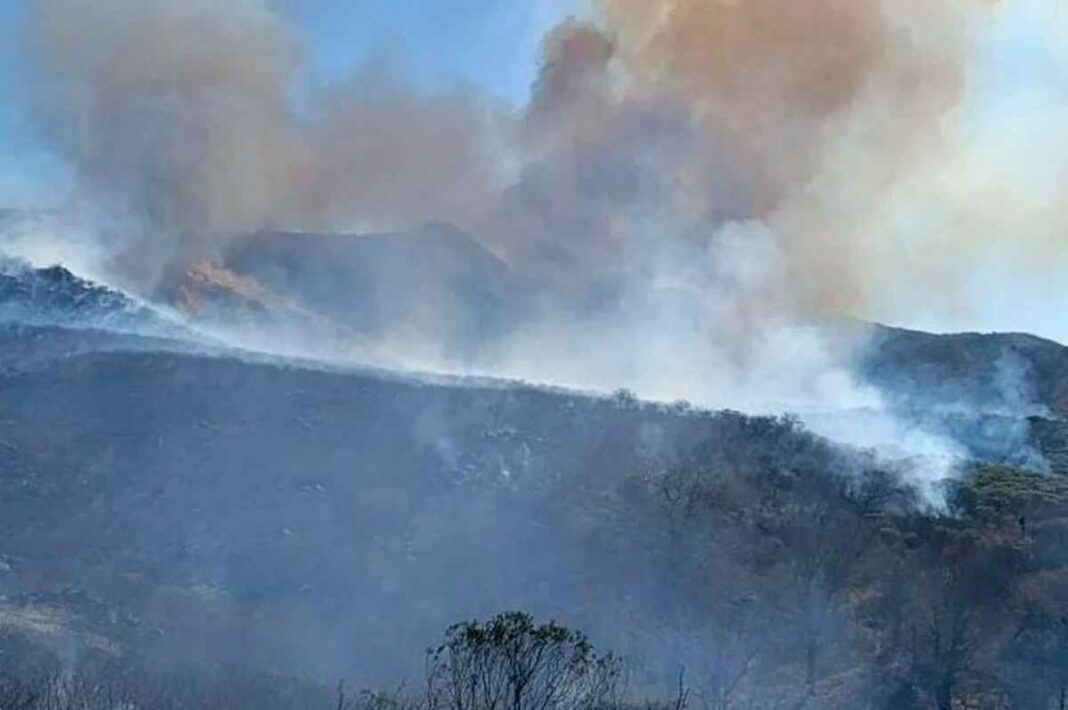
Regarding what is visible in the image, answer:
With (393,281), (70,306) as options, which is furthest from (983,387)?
(70,306)

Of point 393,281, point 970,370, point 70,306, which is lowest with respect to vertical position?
point 70,306

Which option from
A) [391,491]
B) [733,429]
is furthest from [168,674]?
[733,429]

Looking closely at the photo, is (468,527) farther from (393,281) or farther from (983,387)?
(983,387)

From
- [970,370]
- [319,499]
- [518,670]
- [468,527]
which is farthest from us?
[970,370]

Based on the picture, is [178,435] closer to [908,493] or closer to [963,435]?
[908,493]

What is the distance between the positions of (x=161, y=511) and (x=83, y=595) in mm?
9715

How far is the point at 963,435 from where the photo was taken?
272 ft

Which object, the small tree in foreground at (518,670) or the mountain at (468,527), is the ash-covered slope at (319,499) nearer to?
the mountain at (468,527)

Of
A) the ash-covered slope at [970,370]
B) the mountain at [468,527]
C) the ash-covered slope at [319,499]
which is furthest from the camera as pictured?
the ash-covered slope at [970,370]

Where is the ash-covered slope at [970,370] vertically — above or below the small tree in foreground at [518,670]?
above

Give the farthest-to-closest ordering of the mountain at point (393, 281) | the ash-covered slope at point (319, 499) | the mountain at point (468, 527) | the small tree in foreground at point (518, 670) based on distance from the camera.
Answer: the mountain at point (393, 281) < the ash-covered slope at point (319, 499) < the mountain at point (468, 527) < the small tree in foreground at point (518, 670)

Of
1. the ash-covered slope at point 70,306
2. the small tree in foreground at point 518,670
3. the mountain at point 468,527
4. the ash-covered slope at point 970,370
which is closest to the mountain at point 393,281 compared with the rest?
the ash-covered slope at point 70,306

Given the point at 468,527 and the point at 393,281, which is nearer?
the point at 468,527

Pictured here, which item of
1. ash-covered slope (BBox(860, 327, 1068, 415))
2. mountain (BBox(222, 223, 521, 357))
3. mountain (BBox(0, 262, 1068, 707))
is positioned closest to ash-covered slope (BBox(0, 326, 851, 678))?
mountain (BBox(0, 262, 1068, 707))
